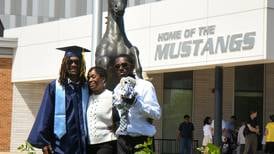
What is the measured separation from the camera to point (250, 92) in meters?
32.6

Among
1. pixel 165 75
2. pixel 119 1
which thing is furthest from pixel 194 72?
pixel 119 1

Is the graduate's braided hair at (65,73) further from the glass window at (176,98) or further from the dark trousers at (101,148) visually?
the glass window at (176,98)

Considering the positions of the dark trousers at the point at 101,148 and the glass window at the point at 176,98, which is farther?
the glass window at the point at 176,98

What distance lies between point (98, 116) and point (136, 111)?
0.50 m

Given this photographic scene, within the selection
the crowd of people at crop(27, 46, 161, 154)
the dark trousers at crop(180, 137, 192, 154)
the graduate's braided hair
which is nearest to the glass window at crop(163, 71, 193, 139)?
the dark trousers at crop(180, 137, 192, 154)

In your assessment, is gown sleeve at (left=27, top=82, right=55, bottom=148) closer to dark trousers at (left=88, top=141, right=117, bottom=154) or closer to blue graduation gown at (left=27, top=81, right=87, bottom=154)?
blue graduation gown at (left=27, top=81, right=87, bottom=154)

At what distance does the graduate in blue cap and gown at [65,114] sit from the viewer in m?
7.38

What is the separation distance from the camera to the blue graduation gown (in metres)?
7.36

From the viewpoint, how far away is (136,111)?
25.9ft

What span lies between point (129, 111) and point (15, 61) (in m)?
25.9

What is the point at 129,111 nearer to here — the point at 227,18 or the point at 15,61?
the point at 227,18

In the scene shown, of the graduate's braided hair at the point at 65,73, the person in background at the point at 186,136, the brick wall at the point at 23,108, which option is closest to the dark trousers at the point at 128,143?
the graduate's braided hair at the point at 65,73

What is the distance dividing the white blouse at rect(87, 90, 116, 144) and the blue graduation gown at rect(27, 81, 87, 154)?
0.08 meters

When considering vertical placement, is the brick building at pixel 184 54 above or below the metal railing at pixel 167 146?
above
